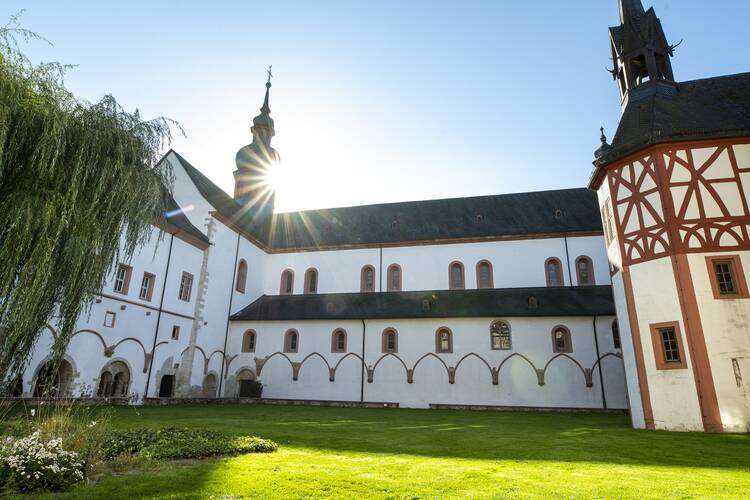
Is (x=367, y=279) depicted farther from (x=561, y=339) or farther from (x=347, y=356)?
(x=561, y=339)

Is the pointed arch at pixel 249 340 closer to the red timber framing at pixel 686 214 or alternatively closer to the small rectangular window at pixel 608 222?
the small rectangular window at pixel 608 222

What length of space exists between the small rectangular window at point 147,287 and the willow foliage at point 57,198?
39.0 ft

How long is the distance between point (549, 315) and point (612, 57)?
468 inches

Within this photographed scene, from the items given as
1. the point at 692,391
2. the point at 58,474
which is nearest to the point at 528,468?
the point at 58,474

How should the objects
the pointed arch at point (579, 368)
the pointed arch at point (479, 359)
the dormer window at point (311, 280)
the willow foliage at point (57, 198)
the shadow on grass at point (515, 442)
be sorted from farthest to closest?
the dormer window at point (311, 280) → the pointed arch at point (479, 359) → the pointed arch at point (579, 368) → the shadow on grass at point (515, 442) → the willow foliage at point (57, 198)

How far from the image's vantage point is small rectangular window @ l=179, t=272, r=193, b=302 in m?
21.8

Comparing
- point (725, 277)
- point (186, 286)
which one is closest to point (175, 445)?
point (725, 277)

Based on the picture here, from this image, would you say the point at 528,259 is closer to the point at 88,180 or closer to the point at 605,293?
the point at 605,293

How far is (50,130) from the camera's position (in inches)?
283

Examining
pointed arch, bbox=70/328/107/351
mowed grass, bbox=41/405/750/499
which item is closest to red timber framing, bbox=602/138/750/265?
mowed grass, bbox=41/405/750/499

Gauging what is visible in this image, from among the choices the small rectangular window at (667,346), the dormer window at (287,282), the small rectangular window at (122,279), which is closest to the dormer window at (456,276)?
the dormer window at (287,282)

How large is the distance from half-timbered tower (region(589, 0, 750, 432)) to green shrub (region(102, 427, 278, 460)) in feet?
36.6

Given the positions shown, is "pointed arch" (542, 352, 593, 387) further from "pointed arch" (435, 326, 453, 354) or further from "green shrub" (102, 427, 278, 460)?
"green shrub" (102, 427, 278, 460)

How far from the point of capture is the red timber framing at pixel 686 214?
1291 cm
